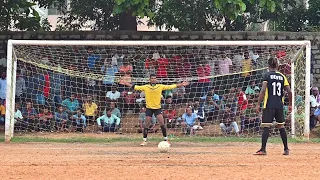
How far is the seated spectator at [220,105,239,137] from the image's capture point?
18.9m

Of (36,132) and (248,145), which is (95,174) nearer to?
(248,145)

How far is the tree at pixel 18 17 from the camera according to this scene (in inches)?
867

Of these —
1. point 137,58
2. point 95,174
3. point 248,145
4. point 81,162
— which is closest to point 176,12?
point 137,58

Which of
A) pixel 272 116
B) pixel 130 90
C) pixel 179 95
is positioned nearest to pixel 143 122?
pixel 130 90

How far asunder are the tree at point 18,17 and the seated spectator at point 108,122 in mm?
5008

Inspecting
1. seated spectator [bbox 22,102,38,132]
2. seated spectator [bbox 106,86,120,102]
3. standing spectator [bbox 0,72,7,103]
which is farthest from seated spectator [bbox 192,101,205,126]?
standing spectator [bbox 0,72,7,103]

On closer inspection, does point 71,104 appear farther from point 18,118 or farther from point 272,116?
point 272,116

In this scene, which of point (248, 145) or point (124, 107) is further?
point (124, 107)

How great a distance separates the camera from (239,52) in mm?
20078

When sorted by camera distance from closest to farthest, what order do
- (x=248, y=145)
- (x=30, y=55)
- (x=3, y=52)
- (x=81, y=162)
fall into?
1. (x=81, y=162)
2. (x=248, y=145)
3. (x=30, y=55)
4. (x=3, y=52)

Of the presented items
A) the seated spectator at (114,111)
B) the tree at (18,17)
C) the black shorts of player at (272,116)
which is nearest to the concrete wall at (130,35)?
the tree at (18,17)

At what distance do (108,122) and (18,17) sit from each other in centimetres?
588

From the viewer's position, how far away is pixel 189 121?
19.0 meters

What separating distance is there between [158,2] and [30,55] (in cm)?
706
